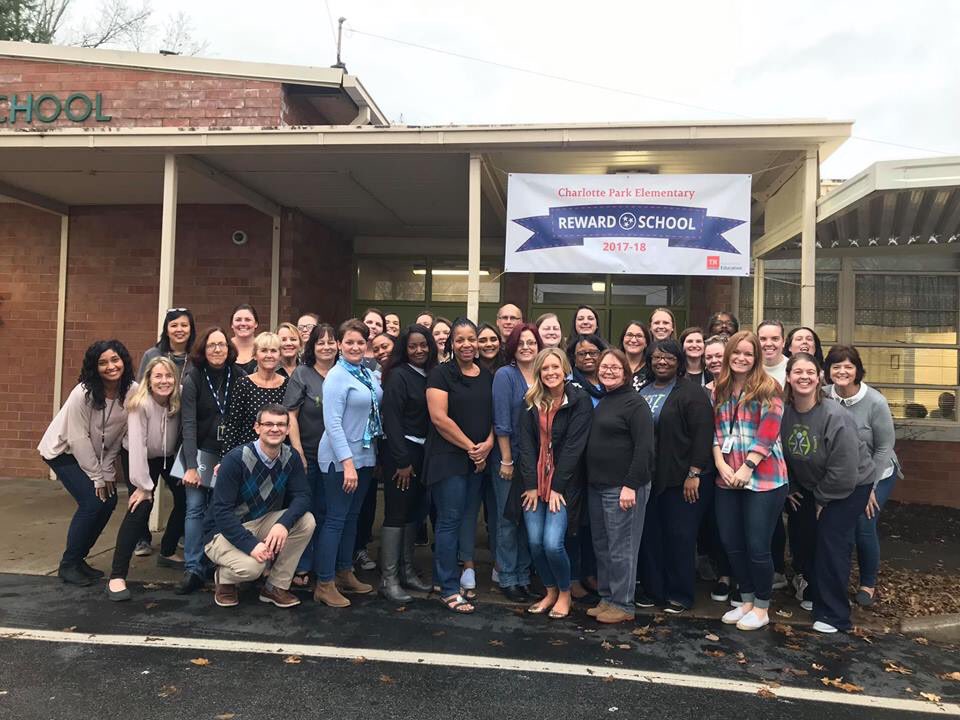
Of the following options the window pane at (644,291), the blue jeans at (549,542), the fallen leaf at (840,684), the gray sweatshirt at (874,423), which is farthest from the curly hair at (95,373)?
the window pane at (644,291)

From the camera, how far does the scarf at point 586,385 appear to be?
424 centimetres

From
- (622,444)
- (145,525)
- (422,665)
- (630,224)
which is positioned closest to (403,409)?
(622,444)

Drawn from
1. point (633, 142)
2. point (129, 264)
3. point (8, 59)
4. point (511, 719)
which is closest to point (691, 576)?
point (511, 719)

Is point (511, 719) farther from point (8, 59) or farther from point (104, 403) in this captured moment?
point (8, 59)

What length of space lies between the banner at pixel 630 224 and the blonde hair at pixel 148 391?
9.57 ft

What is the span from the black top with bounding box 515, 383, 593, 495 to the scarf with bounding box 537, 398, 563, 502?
0.07 ft

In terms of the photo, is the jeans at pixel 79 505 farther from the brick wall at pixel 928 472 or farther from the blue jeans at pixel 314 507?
the brick wall at pixel 928 472

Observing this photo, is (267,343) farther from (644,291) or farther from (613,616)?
(644,291)

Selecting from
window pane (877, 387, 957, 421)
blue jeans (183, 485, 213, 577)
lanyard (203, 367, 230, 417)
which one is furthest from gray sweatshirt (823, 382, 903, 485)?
blue jeans (183, 485, 213, 577)

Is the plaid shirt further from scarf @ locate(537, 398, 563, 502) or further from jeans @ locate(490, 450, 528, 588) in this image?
jeans @ locate(490, 450, 528, 588)

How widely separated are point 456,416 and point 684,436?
1.45 meters

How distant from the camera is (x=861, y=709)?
309 cm

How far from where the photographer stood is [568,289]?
363 inches

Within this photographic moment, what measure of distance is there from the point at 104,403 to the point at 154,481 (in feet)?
2.17
